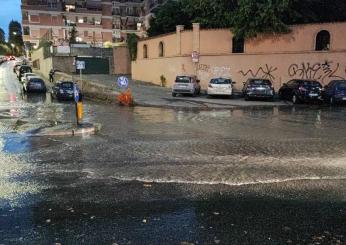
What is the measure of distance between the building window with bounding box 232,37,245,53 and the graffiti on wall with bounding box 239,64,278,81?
176 centimetres

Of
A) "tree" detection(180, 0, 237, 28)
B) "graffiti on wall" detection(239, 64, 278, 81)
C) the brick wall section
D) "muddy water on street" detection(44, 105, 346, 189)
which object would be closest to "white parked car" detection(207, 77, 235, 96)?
"graffiti on wall" detection(239, 64, 278, 81)

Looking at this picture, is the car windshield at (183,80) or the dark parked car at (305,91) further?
the car windshield at (183,80)

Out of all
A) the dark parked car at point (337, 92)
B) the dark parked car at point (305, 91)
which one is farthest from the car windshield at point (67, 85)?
the dark parked car at point (337, 92)

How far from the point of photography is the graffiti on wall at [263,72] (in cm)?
2997

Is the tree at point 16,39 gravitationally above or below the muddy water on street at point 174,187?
above

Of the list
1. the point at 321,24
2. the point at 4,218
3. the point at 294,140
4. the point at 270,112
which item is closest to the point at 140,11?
the point at 321,24

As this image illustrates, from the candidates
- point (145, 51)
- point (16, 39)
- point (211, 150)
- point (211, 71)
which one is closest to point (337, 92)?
point (211, 71)

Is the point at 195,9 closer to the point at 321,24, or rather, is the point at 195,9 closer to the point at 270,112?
the point at 321,24

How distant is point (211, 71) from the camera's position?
1261 inches

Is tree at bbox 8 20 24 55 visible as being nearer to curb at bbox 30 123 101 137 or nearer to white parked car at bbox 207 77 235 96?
white parked car at bbox 207 77 235 96

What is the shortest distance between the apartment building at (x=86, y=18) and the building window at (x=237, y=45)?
47862 millimetres

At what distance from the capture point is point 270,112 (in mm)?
20422

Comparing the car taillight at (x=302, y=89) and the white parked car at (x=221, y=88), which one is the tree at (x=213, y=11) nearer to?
the white parked car at (x=221, y=88)

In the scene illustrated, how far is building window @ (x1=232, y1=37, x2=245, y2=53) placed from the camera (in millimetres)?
31188
